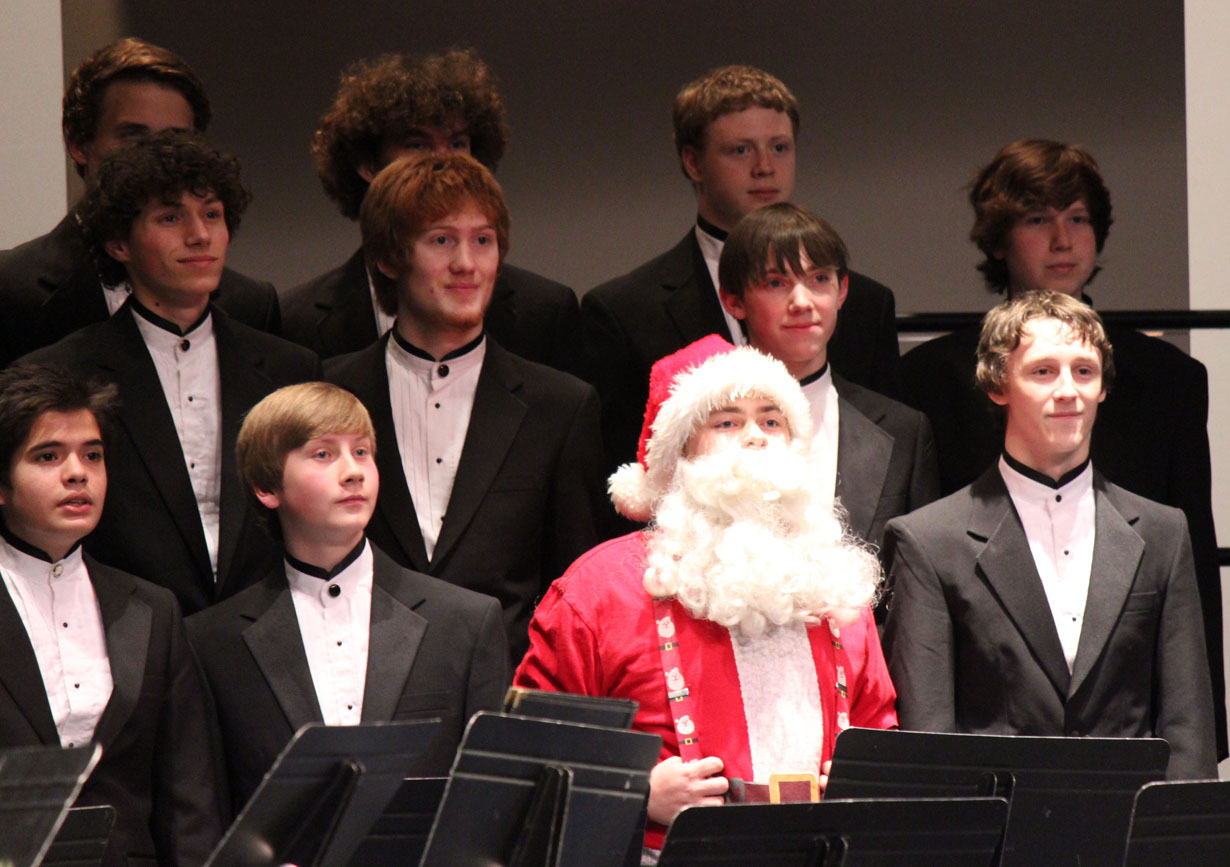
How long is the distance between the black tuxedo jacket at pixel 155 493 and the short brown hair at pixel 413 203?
0.44 m

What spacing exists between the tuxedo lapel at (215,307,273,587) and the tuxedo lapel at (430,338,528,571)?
0.42 m

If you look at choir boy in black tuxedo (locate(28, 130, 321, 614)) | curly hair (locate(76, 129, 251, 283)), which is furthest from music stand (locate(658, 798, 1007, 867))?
curly hair (locate(76, 129, 251, 283))

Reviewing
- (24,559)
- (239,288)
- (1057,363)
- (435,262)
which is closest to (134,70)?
(239,288)

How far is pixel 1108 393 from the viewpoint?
12.6ft

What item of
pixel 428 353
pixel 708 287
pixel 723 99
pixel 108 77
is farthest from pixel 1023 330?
pixel 108 77

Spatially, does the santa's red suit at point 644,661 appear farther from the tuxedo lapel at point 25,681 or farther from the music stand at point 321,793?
the tuxedo lapel at point 25,681

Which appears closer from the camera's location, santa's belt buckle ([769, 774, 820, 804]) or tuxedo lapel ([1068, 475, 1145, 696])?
santa's belt buckle ([769, 774, 820, 804])

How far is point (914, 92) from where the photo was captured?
5516 millimetres

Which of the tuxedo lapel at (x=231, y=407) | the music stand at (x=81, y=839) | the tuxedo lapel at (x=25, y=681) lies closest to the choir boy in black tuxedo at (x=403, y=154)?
the tuxedo lapel at (x=231, y=407)

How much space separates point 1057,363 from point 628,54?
250 cm

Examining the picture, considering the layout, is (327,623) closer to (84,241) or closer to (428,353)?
(428,353)

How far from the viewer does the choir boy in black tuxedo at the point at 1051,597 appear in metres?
3.23

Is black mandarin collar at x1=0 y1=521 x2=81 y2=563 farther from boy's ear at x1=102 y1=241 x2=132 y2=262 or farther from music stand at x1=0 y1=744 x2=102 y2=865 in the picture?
music stand at x1=0 y1=744 x2=102 y2=865

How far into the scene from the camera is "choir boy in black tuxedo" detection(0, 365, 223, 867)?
120 inches
